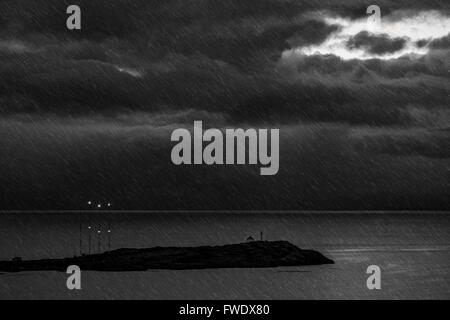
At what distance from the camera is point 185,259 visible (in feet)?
271


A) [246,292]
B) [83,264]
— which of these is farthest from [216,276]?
[83,264]

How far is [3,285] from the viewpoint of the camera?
70000 mm

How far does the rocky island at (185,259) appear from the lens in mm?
76375

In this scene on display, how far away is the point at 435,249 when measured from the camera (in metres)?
142

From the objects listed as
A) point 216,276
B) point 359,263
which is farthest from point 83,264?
point 359,263

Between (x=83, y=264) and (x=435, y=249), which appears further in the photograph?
(x=435, y=249)

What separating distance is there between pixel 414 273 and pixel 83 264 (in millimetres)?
52646

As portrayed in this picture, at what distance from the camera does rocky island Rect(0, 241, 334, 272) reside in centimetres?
7638
